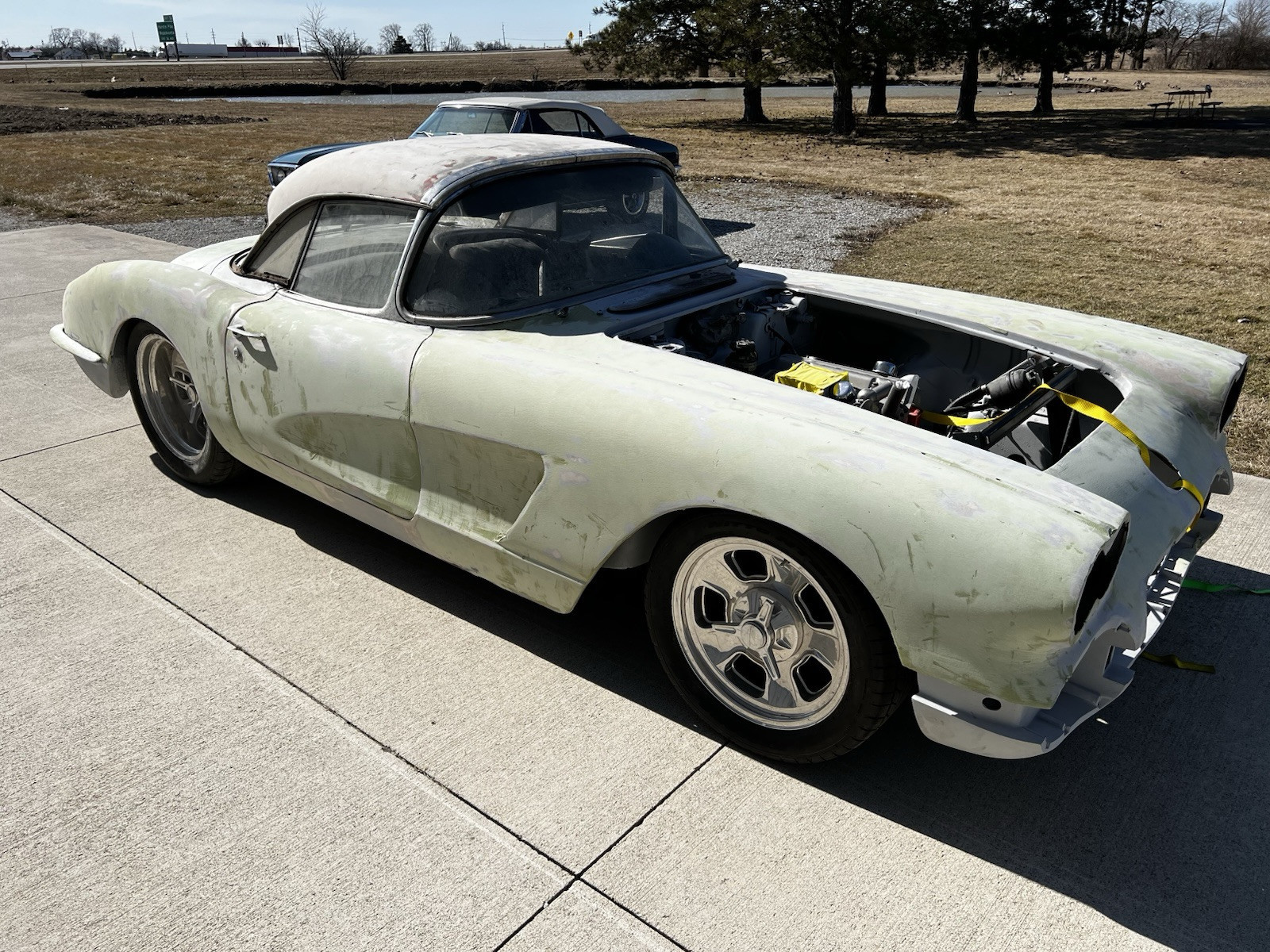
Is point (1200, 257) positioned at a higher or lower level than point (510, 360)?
lower

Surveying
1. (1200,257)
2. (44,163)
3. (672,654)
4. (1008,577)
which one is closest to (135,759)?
(672,654)

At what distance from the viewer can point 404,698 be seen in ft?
9.71

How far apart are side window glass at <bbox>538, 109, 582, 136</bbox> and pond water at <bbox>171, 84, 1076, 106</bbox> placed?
25.5m

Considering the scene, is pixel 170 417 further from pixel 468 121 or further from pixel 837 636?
pixel 468 121

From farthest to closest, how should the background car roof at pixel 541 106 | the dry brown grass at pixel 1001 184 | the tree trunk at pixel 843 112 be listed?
the tree trunk at pixel 843 112
the background car roof at pixel 541 106
the dry brown grass at pixel 1001 184

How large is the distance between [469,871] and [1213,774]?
6.33 ft

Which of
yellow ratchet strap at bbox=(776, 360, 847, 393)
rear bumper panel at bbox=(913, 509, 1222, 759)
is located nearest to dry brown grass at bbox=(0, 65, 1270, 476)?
yellow ratchet strap at bbox=(776, 360, 847, 393)

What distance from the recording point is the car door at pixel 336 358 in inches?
124

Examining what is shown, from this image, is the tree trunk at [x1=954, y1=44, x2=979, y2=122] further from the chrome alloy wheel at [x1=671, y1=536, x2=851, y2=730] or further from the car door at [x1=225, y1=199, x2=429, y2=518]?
the chrome alloy wheel at [x1=671, y1=536, x2=851, y2=730]

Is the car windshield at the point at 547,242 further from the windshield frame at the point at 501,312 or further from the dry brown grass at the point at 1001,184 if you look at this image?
the dry brown grass at the point at 1001,184

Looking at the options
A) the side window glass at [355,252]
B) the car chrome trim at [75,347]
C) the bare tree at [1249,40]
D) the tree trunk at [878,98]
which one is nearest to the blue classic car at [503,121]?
the car chrome trim at [75,347]

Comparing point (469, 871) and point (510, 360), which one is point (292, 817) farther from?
point (510, 360)

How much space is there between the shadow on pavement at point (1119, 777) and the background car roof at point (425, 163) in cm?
142

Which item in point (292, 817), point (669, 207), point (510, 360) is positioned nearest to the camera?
point (292, 817)
